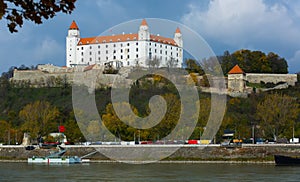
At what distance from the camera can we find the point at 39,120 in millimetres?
53969

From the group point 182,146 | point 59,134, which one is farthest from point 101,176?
point 59,134

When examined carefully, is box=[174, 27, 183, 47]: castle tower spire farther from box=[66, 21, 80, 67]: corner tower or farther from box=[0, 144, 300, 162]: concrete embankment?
box=[0, 144, 300, 162]: concrete embankment

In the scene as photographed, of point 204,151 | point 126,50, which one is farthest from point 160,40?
point 204,151

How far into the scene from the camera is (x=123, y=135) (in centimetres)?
4797

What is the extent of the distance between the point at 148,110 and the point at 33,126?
41.0 feet

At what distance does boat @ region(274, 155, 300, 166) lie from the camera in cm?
3506

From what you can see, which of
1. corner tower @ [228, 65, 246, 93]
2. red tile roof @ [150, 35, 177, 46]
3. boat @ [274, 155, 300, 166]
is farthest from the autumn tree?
red tile roof @ [150, 35, 177, 46]

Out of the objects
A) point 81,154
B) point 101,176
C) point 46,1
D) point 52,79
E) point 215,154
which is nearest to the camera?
point 46,1

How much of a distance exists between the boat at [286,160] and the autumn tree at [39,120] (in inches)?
995

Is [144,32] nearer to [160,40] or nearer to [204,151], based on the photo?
[160,40]

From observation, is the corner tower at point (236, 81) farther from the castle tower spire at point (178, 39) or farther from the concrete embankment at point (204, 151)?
the concrete embankment at point (204, 151)

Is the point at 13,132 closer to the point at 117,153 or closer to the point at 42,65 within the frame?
the point at 117,153

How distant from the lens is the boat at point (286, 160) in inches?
1380

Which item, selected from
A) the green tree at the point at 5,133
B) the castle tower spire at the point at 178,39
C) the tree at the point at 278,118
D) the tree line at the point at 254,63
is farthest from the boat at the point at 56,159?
the castle tower spire at the point at 178,39
